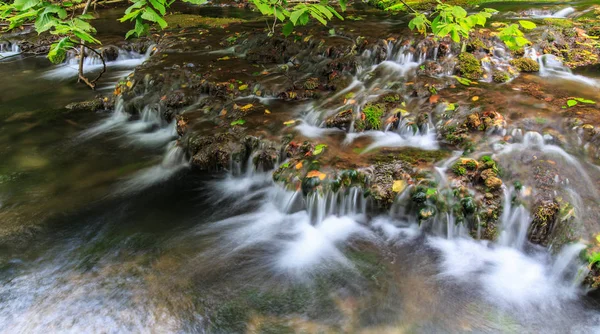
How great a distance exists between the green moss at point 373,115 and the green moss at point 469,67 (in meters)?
1.99

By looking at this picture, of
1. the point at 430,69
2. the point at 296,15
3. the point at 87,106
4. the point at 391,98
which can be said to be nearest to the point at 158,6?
the point at 296,15

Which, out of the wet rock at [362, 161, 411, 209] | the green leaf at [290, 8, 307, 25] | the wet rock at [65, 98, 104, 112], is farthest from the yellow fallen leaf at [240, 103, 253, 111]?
the green leaf at [290, 8, 307, 25]

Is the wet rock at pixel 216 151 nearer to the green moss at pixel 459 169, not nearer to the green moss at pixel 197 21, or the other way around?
the green moss at pixel 459 169

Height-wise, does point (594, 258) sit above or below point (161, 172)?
above

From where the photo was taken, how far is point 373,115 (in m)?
6.30

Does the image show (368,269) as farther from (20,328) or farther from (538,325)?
(20,328)

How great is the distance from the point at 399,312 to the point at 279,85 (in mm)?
5156

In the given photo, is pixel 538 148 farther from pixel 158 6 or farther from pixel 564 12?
pixel 564 12

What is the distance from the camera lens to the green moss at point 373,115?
20.4 ft

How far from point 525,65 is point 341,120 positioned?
3.93 metres

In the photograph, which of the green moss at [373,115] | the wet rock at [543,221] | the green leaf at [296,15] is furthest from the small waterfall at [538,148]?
the green leaf at [296,15]

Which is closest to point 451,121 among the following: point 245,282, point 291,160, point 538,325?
point 291,160

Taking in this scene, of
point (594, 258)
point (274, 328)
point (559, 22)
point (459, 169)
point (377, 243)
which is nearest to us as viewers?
point (274, 328)

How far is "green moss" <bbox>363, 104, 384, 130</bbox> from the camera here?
621 centimetres
